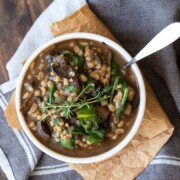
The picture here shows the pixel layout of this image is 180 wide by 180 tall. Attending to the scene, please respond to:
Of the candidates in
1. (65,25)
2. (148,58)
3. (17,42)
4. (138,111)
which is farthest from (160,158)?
(17,42)

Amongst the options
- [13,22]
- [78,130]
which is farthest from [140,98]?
[13,22]

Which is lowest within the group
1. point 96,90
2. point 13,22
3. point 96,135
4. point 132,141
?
point 132,141

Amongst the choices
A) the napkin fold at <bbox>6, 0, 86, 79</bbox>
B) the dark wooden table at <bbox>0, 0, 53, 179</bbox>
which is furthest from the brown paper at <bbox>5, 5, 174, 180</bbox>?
the dark wooden table at <bbox>0, 0, 53, 179</bbox>

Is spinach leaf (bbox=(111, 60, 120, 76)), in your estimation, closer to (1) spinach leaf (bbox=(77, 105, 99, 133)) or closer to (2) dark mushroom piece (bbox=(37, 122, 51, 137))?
(1) spinach leaf (bbox=(77, 105, 99, 133))

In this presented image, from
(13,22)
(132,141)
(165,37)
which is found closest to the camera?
(165,37)

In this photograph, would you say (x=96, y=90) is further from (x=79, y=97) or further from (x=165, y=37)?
(x=165, y=37)

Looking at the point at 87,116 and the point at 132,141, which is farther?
the point at 132,141
